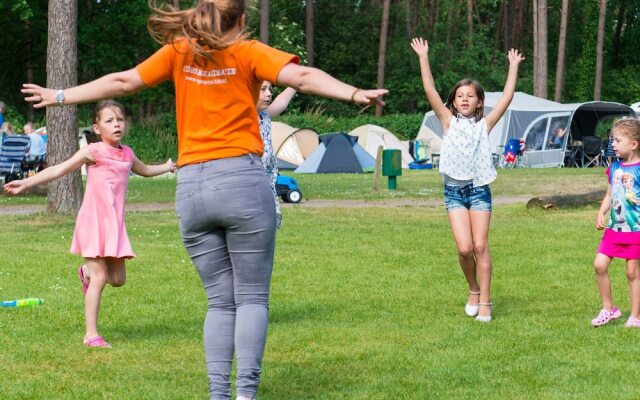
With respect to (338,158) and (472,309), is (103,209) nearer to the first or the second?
(472,309)

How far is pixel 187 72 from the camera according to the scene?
16.7 feet

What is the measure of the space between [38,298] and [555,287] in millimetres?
4543

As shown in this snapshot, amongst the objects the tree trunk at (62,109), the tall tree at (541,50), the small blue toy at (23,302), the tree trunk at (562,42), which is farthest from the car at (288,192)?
the tree trunk at (562,42)

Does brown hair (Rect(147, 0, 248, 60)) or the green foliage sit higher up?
brown hair (Rect(147, 0, 248, 60))

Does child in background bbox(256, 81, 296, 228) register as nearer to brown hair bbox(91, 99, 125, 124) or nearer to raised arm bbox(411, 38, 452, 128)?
raised arm bbox(411, 38, 452, 128)

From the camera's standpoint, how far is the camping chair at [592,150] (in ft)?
129

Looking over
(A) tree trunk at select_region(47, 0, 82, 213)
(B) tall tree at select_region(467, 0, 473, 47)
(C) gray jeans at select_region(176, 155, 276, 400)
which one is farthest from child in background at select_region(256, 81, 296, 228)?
(B) tall tree at select_region(467, 0, 473, 47)

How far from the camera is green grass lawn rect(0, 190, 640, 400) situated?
632 cm

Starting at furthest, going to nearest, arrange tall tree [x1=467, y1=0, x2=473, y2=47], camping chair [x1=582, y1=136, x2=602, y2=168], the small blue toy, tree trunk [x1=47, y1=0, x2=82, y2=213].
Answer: tall tree [x1=467, y1=0, x2=473, y2=47]
camping chair [x1=582, y1=136, x2=602, y2=168]
tree trunk [x1=47, y1=0, x2=82, y2=213]
the small blue toy

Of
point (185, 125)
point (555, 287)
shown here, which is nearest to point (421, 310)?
point (555, 287)

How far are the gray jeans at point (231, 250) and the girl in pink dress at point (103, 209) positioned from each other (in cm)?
229

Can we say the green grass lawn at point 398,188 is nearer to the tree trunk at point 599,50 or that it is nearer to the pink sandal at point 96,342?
the pink sandal at point 96,342

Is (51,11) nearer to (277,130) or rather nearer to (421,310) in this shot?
(421,310)

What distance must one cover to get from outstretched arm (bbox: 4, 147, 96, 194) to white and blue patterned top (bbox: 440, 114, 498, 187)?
269 centimetres
